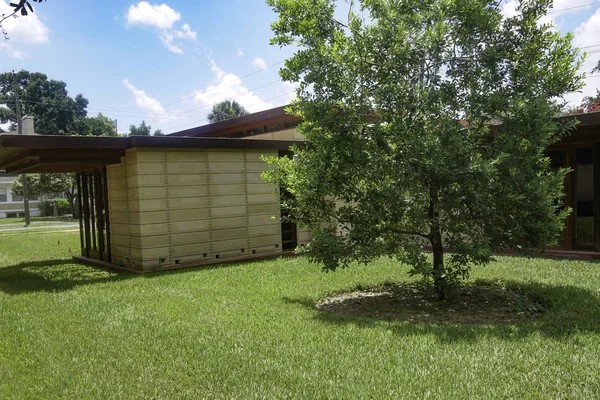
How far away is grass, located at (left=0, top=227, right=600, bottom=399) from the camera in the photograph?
167 inches

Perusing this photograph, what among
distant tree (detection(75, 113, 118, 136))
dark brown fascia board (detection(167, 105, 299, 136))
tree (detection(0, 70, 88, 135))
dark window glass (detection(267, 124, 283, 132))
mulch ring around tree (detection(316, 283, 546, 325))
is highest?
tree (detection(0, 70, 88, 135))

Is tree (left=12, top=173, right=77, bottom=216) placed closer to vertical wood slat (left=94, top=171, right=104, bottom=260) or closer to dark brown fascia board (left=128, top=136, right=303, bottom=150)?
vertical wood slat (left=94, top=171, right=104, bottom=260)

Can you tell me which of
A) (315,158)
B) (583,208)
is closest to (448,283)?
(315,158)

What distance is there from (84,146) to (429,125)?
7.96m

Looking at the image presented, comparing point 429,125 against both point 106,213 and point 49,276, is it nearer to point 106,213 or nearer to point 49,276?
point 49,276

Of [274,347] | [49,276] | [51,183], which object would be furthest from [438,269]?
[51,183]

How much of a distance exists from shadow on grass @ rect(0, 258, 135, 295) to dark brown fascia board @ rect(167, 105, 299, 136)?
30.0 ft

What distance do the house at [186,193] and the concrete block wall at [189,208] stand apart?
2 cm

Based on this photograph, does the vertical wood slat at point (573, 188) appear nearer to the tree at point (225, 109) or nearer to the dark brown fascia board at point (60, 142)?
the dark brown fascia board at point (60, 142)

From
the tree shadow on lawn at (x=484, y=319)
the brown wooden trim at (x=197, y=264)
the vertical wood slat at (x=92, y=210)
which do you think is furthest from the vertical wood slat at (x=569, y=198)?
the vertical wood slat at (x=92, y=210)

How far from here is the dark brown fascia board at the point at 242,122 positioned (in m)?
20.6

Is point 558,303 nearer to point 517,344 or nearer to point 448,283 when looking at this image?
point 448,283

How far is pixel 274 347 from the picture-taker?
5324 millimetres

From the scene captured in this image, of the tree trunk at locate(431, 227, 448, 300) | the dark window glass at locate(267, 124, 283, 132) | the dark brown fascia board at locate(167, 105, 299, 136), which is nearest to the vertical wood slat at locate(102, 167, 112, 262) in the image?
the dark brown fascia board at locate(167, 105, 299, 136)
